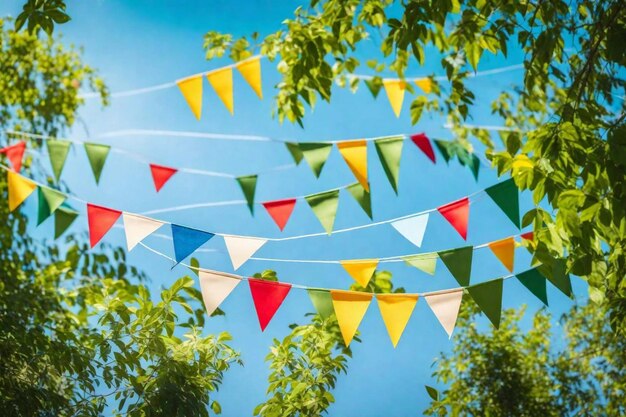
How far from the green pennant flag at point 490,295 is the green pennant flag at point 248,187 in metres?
0.96

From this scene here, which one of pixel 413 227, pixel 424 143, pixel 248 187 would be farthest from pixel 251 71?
pixel 413 227

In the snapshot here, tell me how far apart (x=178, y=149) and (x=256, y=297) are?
3.51 metres

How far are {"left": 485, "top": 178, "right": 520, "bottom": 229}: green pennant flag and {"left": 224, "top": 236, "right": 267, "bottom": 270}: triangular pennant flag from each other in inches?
30.1

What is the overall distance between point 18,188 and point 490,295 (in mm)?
1776

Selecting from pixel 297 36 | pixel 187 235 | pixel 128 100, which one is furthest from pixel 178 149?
pixel 187 235

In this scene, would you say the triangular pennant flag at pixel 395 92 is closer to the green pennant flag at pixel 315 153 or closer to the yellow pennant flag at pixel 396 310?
the green pennant flag at pixel 315 153

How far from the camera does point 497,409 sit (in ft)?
14.1

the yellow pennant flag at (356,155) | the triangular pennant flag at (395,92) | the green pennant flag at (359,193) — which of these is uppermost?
the triangular pennant flag at (395,92)

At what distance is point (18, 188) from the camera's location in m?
2.65

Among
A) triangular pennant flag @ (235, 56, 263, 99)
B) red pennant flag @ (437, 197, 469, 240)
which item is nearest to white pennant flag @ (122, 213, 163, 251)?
triangular pennant flag @ (235, 56, 263, 99)

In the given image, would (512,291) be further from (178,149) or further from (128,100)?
(128,100)

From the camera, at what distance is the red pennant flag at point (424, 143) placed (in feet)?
9.41

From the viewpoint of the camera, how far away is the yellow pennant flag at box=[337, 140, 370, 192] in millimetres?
2510

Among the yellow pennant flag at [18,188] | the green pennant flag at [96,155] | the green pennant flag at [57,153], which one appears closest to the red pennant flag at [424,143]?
the green pennant flag at [96,155]
